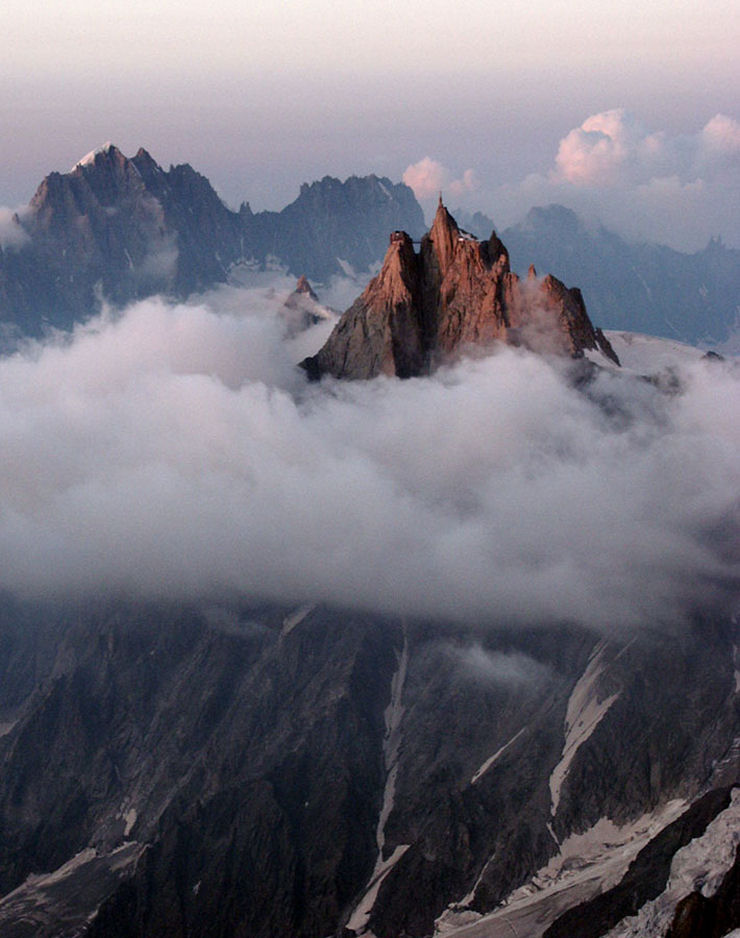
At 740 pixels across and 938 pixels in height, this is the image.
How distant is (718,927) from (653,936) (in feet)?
47.1

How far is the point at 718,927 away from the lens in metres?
189

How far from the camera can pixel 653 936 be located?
19925 cm
